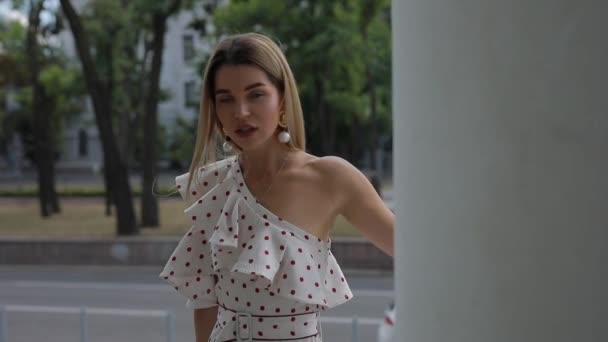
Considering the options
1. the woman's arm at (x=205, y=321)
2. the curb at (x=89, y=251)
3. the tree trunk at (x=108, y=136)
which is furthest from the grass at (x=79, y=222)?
the woman's arm at (x=205, y=321)

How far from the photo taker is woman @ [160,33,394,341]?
5.45 ft

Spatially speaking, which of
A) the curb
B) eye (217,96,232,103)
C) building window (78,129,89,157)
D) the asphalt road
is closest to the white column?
eye (217,96,232,103)

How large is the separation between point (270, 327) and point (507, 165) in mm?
792

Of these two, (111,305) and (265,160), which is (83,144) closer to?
(111,305)

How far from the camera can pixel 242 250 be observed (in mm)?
1676

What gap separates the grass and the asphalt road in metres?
2.47

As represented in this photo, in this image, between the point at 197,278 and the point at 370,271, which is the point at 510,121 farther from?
the point at 370,271

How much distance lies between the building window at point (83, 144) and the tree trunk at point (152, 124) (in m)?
31.0

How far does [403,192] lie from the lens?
116 cm

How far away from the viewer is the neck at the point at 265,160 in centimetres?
181

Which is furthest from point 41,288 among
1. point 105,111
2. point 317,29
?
point 317,29

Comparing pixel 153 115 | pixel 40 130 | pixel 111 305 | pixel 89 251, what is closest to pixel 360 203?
pixel 111 305

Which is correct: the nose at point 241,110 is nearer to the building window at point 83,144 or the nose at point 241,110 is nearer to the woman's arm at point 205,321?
the woman's arm at point 205,321

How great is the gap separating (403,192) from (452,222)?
0.10 m
